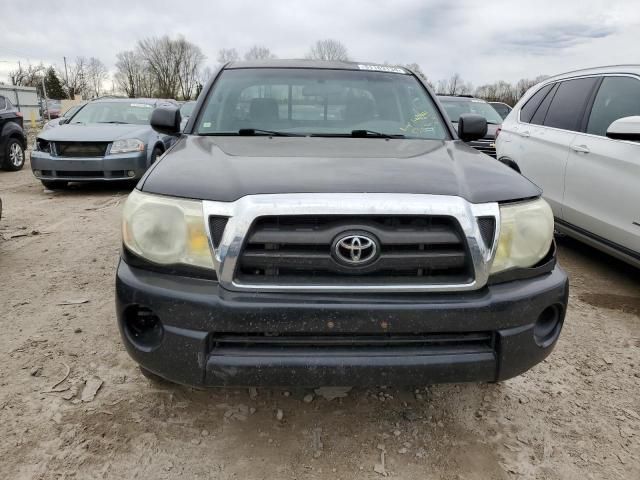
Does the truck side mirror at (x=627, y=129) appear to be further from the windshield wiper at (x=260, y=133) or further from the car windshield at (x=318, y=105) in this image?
the windshield wiper at (x=260, y=133)

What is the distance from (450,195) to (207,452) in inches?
56.3

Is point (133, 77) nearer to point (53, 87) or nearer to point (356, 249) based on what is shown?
point (53, 87)

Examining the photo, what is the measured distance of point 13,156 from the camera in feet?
32.9

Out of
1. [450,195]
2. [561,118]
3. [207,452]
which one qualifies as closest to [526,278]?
[450,195]

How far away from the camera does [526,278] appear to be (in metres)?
1.90

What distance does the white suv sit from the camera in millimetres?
3590

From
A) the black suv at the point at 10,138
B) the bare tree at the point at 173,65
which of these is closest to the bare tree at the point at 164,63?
the bare tree at the point at 173,65

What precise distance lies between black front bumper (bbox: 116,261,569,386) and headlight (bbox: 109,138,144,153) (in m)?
6.26

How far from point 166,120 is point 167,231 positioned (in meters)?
1.48

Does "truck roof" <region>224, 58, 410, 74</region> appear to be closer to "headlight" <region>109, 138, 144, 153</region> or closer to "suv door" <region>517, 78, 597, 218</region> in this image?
"suv door" <region>517, 78, 597, 218</region>

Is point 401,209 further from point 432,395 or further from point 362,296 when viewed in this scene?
→ point 432,395

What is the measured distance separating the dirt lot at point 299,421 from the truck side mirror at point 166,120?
128 cm

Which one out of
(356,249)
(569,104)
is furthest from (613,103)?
(356,249)

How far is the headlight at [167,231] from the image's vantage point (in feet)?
5.82
